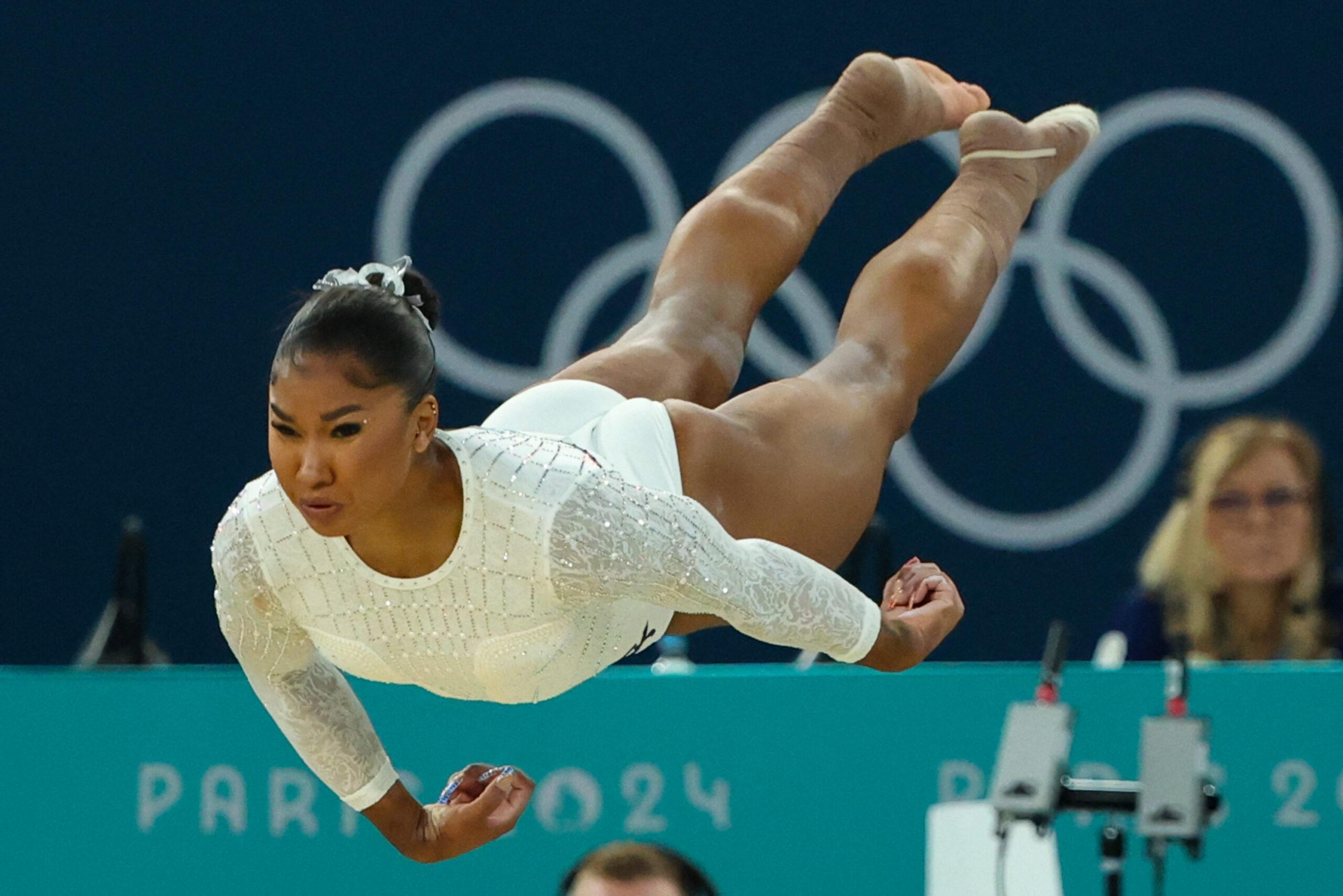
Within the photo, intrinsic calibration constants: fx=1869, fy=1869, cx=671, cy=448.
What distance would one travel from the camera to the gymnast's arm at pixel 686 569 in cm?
252

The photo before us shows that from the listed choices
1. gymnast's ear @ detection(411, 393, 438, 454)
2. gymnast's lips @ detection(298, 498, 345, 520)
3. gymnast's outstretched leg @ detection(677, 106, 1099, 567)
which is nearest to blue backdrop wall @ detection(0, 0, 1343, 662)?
gymnast's outstretched leg @ detection(677, 106, 1099, 567)

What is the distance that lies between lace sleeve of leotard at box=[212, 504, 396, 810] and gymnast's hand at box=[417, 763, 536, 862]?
0.31 feet

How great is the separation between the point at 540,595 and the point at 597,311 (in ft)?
11.5

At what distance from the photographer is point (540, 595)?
8.63 ft

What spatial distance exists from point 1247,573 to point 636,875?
209 centimetres

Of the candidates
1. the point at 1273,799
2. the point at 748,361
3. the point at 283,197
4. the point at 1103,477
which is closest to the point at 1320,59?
the point at 1103,477

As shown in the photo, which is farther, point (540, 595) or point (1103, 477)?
point (1103, 477)

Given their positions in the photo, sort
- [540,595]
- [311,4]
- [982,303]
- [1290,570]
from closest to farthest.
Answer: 1. [540,595]
2. [982,303]
3. [1290,570]
4. [311,4]

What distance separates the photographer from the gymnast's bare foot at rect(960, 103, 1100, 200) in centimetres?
380

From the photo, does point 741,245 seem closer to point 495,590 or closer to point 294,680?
point 495,590

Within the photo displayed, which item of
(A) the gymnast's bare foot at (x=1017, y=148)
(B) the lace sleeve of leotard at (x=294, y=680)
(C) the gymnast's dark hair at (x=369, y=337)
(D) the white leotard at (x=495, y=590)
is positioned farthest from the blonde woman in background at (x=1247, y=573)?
(C) the gymnast's dark hair at (x=369, y=337)

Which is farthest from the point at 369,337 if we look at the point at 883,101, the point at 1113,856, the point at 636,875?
the point at 883,101

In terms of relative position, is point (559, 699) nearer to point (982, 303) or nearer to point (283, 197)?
point (982, 303)

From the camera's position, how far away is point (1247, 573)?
4520 millimetres
